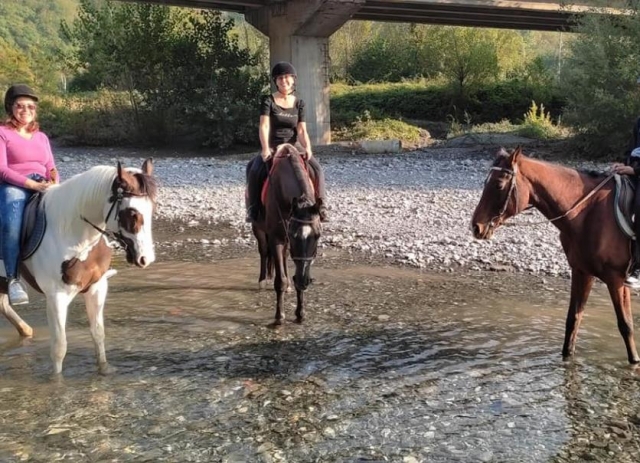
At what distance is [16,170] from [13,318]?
2.15 metres

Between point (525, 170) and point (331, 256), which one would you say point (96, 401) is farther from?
point (331, 256)

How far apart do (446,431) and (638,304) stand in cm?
441

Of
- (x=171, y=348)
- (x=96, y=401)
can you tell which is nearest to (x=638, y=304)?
(x=171, y=348)

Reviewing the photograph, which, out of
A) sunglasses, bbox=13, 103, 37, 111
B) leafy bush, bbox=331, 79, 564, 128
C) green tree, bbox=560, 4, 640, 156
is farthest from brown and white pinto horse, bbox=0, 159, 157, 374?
leafy bush, bbox=331, 79, 564, 128

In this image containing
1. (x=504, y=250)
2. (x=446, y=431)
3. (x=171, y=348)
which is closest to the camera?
(x=446, y=431)

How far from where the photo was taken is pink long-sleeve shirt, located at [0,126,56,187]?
18.5 feet

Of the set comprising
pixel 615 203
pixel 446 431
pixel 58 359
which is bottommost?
pixel 446 431

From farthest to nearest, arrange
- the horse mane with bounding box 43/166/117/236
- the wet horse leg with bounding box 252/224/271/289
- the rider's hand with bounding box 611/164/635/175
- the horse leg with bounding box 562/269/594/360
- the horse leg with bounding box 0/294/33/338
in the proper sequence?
1. the wet horse leg with bounding box 252/224/271/289
2. the horse leg with bounding box 0/294/33/338
3. the horse leg with bounding box 562/269/594/360
4. the rider's hand with bounding box 611/164/635/175
5. the horse mane with bounding box 43/166/117/236

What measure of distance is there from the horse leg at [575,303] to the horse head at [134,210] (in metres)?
4.01

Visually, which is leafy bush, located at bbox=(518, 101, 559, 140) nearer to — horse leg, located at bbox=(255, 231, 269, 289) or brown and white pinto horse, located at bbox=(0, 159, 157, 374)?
horse leg, located at bbox=(255, 231, 269, 289)

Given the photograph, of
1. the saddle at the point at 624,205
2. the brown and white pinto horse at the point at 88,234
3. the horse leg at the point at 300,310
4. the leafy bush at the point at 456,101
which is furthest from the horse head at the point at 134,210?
the leafy bush at the point at 456,101

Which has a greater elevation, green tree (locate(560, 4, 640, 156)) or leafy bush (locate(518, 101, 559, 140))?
green tree (locate(560, 4, 640, 156))

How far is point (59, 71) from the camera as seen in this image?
4159 cm

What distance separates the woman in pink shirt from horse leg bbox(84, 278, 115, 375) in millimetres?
684
